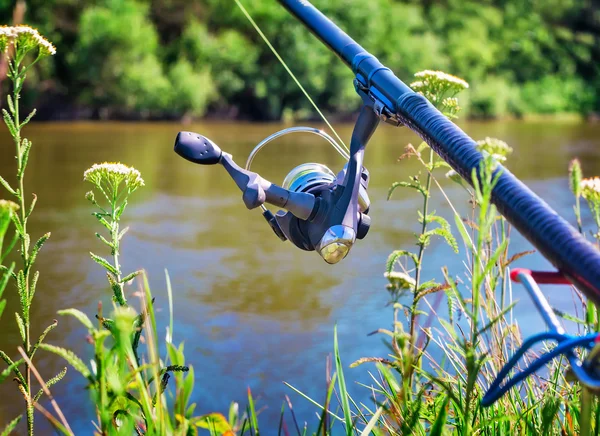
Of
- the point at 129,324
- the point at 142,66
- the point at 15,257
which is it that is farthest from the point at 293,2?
the point at 142,66

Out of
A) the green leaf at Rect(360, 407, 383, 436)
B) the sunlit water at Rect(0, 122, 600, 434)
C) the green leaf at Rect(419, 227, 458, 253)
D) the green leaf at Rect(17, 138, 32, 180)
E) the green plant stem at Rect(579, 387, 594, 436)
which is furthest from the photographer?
the sunlit water at Rect(0, 122, 600, 434)

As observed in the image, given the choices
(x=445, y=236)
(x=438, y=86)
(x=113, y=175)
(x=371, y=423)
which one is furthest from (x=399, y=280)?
(x=371, y=423)

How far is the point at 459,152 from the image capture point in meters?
0.82

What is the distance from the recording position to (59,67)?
16375 mm

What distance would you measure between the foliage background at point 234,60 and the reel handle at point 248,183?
11.1 meters

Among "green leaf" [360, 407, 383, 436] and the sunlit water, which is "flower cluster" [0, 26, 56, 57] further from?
the sunlit water

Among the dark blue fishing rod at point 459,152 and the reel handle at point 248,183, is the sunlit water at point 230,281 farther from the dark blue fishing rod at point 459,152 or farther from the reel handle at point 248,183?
the dark blue fishing rod at point 459,152

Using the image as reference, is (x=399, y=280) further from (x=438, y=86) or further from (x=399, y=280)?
(x=438, y=86)

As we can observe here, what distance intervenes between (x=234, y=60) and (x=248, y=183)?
16.5 m

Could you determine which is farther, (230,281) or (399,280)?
(230,281)

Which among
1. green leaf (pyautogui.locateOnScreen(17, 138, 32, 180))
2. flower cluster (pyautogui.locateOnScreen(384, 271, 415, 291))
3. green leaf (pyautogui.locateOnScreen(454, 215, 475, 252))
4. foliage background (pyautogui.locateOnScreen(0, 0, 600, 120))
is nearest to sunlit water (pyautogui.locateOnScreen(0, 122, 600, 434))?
flower cluster (pyautogui.locateOnScreen(384, 271, 415, 291))

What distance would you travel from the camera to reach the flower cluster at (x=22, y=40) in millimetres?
1107

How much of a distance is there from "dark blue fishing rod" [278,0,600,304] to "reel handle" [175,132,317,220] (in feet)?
0.56

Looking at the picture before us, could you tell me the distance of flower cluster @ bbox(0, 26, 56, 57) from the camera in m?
1.11
